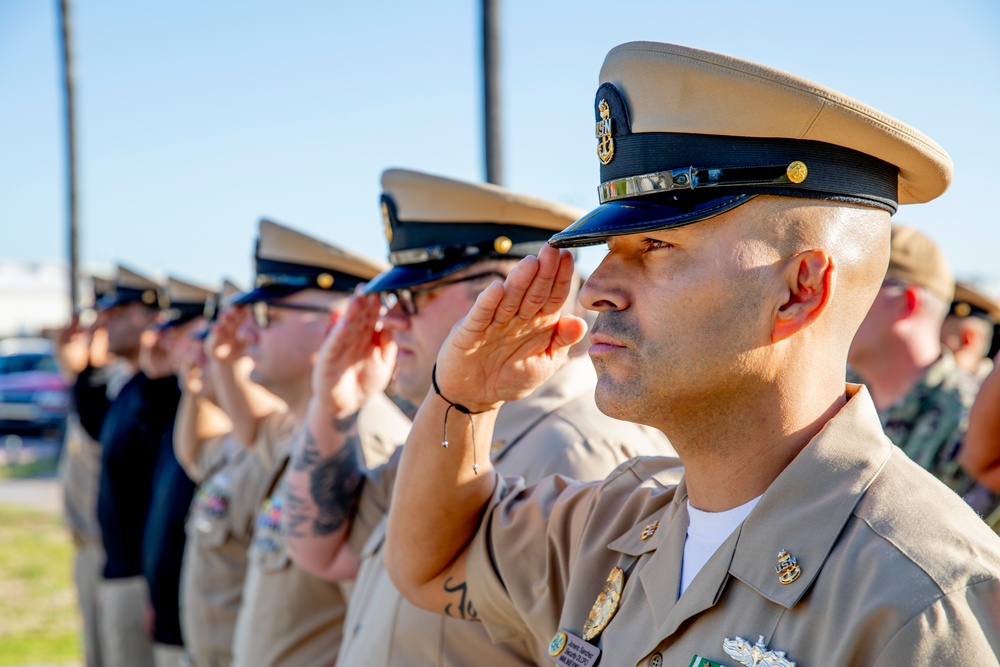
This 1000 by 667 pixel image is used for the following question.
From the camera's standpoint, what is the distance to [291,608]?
373 cm

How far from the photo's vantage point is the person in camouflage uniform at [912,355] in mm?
4176

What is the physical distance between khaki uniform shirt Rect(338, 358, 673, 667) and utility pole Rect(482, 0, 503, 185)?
182 centimetres

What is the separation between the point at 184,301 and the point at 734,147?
19.5 ft

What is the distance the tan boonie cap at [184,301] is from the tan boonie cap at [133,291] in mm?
920

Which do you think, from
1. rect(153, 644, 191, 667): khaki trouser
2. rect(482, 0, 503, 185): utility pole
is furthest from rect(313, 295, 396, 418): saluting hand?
rect(153, 644, 191, 667): khaki trouser

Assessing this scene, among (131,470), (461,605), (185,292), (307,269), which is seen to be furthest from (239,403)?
(461,605)

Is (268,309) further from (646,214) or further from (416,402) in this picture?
(646,214)

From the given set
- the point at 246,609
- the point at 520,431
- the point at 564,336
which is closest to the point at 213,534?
the point at 246,609

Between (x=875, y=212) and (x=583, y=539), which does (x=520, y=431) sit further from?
(x=875, y=212)

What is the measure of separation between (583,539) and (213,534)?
297 centimetres

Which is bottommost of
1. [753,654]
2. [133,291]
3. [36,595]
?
[36,595]

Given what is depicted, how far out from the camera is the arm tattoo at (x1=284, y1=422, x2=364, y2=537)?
3.54m

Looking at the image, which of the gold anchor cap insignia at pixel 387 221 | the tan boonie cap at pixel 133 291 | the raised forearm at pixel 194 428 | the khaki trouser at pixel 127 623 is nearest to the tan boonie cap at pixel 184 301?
the tan boonie cap at pixel 133 291

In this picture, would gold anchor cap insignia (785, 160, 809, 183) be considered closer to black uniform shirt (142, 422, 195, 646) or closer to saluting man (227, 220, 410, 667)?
saluting man (227, 220, 410, 667)
